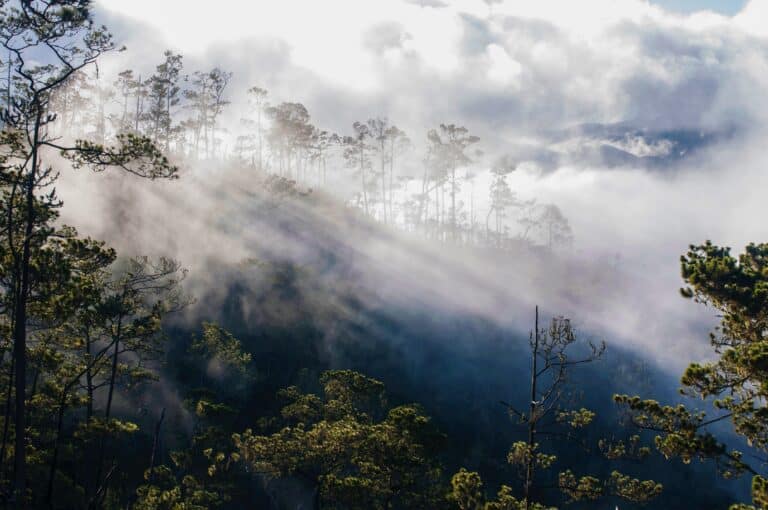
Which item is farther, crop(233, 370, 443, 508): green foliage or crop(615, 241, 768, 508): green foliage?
crop(233, 370, 443, 508): green foliage

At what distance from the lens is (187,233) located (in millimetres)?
55875

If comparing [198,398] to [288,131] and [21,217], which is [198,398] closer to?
[21,217]

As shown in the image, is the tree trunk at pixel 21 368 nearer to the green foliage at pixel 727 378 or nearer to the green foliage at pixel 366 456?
the green foliage at pixel 366 456

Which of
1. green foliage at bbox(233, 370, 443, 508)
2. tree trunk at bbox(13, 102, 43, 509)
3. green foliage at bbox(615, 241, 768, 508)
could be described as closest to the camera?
tree trunk at bbox(13, 102, 43, 509)

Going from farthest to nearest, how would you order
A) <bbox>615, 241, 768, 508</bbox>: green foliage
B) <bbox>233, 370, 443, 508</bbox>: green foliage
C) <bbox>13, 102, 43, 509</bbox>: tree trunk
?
1. <bbox>233, 370, 443, 508</bbox>: green foliage
2. <bbox>615, 241, 768, 508</bbox>: green foliage
3. <bbox>13, 102, 43, 509</bbox>: tree trunk

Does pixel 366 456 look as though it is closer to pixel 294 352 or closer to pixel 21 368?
pixel 21 368

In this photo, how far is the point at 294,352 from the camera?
154ft

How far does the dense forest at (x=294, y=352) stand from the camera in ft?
42.4

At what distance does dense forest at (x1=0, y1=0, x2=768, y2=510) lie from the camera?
42.4 ft

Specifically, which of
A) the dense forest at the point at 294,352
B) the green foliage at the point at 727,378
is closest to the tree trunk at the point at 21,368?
the dense forest at the point at 294,352

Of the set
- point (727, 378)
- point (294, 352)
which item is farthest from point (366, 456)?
point (294, 352)

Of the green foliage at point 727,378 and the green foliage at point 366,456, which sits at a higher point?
the green foliage at point 727,378

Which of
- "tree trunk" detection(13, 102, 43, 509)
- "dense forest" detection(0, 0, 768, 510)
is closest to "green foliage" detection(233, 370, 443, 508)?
"dense forest" detection(0, 0, 768, 510)

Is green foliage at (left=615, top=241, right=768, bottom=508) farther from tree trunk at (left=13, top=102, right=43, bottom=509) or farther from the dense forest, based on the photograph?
tree trunk at (left=13, top=102, right=43, bottom=509)
